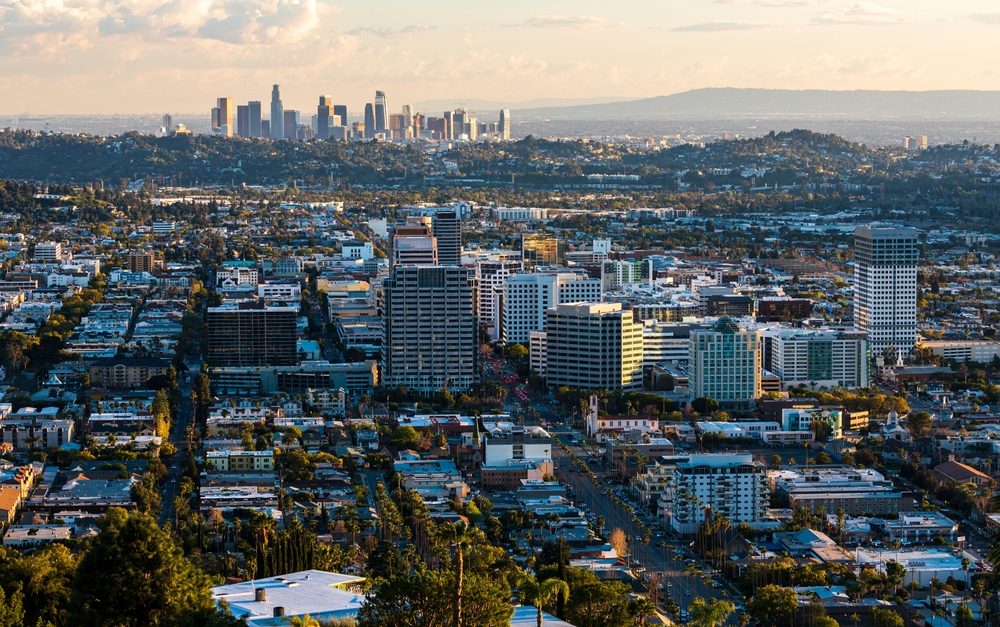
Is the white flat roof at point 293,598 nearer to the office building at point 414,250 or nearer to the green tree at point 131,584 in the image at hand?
the green tree at point 131,584

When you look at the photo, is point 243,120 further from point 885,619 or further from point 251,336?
point 885,619

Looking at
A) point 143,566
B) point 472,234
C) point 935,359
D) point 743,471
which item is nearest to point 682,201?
point 472,234

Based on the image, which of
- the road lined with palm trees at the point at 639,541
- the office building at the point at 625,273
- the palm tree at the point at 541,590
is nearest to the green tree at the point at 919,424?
the road lined with palm trees at the point at 639,541

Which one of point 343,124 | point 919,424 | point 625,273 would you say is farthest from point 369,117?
point 919,424

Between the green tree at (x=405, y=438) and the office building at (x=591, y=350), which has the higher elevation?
the office building at (x=591, y=350)

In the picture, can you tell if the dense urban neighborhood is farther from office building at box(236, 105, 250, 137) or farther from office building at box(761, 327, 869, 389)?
office building at box(236, 105, 250, 137)

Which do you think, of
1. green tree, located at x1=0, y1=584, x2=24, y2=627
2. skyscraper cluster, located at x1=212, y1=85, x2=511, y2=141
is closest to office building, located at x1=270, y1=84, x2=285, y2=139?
skyscraper cluster, located at x1=212, y1=85, x2=511, y2=141
